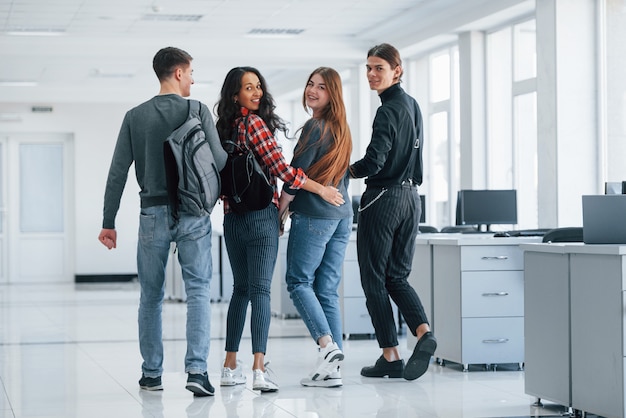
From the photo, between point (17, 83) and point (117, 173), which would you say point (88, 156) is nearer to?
point (17, 83)

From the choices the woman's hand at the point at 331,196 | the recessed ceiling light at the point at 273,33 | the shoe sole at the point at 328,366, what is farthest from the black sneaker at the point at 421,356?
the recessed ceiling light at the point at 273,33

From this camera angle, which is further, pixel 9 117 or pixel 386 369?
pixel 9 117

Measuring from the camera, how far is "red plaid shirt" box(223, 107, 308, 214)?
15.3 ft

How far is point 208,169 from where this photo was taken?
451 centimetres

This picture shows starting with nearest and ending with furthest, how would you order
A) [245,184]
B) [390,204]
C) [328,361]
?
[245,184] → [328,361] → [390,204]

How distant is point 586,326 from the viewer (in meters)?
4.09

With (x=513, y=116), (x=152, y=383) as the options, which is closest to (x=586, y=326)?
(x=152, y=383)

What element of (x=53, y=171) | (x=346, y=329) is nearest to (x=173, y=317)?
(x=346, y=329)

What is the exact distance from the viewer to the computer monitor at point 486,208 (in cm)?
852

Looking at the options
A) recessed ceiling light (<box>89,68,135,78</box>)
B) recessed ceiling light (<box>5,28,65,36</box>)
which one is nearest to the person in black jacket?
recessed ceiling light (<box>5,28,65,36</box>)

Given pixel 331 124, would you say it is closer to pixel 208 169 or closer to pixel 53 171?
pixel 208 169

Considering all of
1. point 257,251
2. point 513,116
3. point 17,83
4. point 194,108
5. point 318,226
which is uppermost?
point 17,83

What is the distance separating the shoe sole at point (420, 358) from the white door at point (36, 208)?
1281cm

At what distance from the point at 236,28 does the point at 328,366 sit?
7.05 metres
